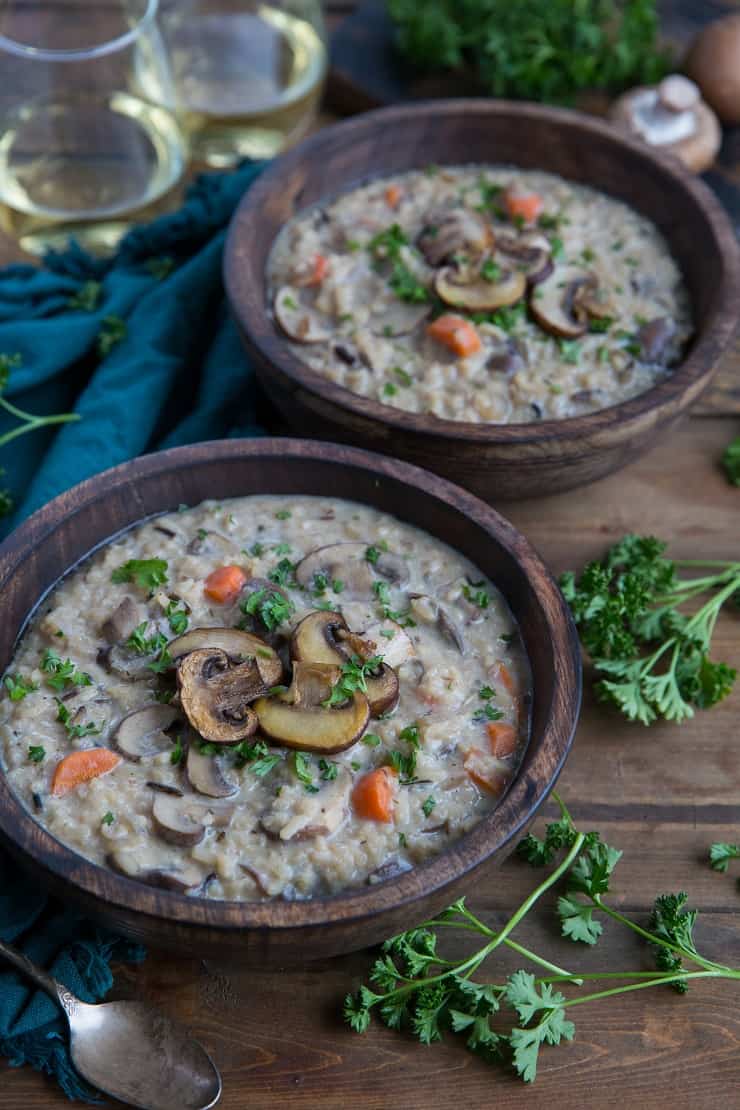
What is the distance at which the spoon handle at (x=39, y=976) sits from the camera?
10.9 feet

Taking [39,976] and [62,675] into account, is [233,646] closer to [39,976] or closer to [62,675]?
[62,675]

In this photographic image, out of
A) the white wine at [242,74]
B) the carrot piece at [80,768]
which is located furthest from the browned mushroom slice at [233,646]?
the white wine at [242,74]

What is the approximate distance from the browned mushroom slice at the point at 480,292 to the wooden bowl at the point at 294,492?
2.99 feet

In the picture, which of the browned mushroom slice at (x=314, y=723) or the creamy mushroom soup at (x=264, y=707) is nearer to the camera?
the creamy mushroom soup at (x=264, y=707)

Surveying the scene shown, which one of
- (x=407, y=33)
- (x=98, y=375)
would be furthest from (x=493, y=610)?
(x=407, y=33)

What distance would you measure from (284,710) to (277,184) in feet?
7.54

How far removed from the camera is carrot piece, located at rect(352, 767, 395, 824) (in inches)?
128

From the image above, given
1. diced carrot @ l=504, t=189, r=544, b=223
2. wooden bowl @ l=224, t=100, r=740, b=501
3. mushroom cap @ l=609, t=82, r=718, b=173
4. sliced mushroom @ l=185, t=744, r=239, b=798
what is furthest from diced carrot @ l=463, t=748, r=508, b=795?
mushroom cap @ l=609, t=82, r=718, b=173

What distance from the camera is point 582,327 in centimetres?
458

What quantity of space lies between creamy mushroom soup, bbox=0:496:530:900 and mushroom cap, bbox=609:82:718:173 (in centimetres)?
264

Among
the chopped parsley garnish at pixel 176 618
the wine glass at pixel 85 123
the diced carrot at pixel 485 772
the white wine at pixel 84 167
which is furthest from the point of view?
the white wine at pixel 84 167

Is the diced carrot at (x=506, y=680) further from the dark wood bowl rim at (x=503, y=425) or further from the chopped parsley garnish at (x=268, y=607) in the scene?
the dark wood bowl rim at (x=503, y=425)

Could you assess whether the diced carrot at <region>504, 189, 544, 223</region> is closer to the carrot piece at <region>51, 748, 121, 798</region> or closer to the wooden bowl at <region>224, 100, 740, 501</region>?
the wooden bowl at <region>224, 100, 740, 501</region>

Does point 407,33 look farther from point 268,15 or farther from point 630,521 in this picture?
point 630,521
